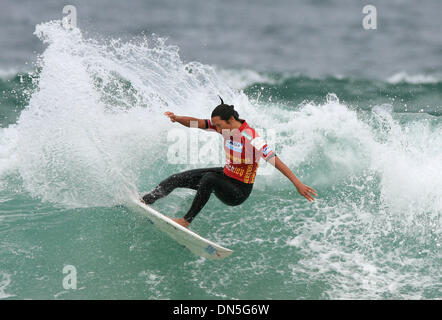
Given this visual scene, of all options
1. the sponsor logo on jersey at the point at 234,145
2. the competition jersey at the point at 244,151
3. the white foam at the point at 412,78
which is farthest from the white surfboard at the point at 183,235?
the white foam at the point at 412,78

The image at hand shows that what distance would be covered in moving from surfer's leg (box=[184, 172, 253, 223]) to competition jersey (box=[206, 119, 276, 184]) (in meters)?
0.10

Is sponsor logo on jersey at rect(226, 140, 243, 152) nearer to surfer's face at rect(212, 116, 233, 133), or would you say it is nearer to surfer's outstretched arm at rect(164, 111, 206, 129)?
surfer's face at rect(212, 116, 233, 133)

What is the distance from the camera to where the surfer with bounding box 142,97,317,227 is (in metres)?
6.46

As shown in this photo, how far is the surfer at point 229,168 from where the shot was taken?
21.2 ft

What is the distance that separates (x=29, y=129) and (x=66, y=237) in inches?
80.7

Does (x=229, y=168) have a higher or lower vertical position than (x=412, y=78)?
lower

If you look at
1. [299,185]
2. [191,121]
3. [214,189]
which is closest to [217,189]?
[214,189]

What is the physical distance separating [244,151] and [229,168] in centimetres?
36

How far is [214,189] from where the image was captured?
22.3ft

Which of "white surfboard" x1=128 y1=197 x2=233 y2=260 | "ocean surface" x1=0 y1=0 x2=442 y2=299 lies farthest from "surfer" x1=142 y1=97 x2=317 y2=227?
"ocean surface" x1=0 y1=0 x2=442 y2=299

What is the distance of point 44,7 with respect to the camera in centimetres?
2384

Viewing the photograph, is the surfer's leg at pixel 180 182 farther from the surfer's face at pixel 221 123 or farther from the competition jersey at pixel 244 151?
the surfer's face at pixel 221 123

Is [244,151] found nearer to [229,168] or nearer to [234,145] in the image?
[234,145]

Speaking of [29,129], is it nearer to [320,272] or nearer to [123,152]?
[123,152]
